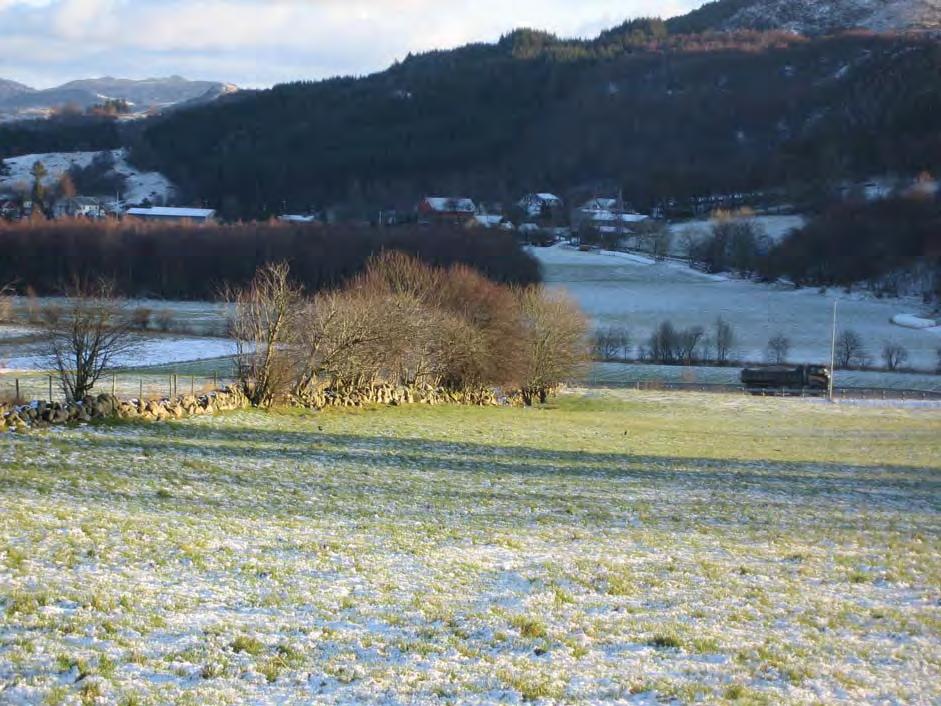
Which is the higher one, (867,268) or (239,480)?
(867,268)

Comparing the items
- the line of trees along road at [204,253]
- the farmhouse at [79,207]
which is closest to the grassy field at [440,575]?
the line of trees along road at [204,253]

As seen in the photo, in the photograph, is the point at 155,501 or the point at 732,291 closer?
the point at 155,501

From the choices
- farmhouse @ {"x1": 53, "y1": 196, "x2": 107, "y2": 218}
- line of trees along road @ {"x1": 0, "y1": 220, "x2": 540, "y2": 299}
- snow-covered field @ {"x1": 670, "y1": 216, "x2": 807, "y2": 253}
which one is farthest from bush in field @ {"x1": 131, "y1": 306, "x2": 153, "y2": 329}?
farmhouse @ {"x1": 53, "y1": 196, "x2": 107, "y2": 218}

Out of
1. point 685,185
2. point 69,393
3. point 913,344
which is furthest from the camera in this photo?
point 685,185

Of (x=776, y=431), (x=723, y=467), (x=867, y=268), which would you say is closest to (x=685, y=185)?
(x=867, y=268)

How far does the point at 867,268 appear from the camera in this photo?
117 meters

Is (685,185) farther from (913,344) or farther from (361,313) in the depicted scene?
(361,313)

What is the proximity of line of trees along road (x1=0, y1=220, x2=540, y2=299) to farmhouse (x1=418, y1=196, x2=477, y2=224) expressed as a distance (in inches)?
1284

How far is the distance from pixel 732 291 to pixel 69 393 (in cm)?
9318

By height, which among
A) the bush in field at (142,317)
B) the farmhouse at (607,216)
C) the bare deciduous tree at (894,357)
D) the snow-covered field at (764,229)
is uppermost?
the farmhouse at (607,216)

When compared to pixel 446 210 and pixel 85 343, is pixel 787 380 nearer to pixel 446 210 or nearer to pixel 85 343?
pixel 85 343

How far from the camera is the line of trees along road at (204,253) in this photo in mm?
A: 113125

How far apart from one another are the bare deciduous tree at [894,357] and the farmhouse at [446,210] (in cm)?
8735

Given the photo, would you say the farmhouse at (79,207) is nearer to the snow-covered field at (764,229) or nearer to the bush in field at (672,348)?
the snow-covered field at (764,229)
